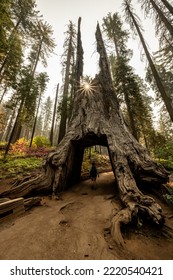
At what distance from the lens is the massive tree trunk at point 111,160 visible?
4387 millimetres

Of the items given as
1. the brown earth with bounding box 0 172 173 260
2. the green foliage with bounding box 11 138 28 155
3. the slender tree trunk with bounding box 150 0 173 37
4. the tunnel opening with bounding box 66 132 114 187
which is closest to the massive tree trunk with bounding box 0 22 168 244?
the tunnel opening with bounding box 66 132 114 187

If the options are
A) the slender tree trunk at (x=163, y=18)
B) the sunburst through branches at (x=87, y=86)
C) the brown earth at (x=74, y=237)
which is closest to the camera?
the brown earth at (x=74, y=237)

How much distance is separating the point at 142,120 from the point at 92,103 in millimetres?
8669

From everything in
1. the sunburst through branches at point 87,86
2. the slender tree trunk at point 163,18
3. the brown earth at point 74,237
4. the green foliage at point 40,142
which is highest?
the slender tree trunk at point 163,18

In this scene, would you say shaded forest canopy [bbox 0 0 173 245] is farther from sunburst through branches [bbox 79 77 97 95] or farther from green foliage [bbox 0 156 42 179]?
green foliage [bbox 0 156 42 179]

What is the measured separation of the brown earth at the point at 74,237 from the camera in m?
2.69

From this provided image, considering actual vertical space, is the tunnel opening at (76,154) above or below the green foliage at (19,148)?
below

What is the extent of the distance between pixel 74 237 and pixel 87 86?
9.24 m

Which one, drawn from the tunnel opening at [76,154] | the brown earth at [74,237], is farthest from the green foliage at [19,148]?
the brown earth at [74,237]

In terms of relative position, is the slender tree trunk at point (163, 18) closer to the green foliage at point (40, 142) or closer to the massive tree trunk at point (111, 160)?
the massive tree trunk at point (111, 160)

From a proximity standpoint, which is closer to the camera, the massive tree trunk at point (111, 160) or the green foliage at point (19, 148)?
the massive tree trunk at point (111, 160)

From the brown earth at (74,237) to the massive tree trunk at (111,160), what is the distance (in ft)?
1.11

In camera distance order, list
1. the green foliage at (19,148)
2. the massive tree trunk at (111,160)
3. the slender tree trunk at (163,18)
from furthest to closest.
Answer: the green foliage at (19,148) < the slender tree trunk at (163,18) < the massive tree trunk at (111,160)

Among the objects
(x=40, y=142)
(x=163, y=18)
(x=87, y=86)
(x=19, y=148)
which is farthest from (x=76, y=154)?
(x=40, y=142)
